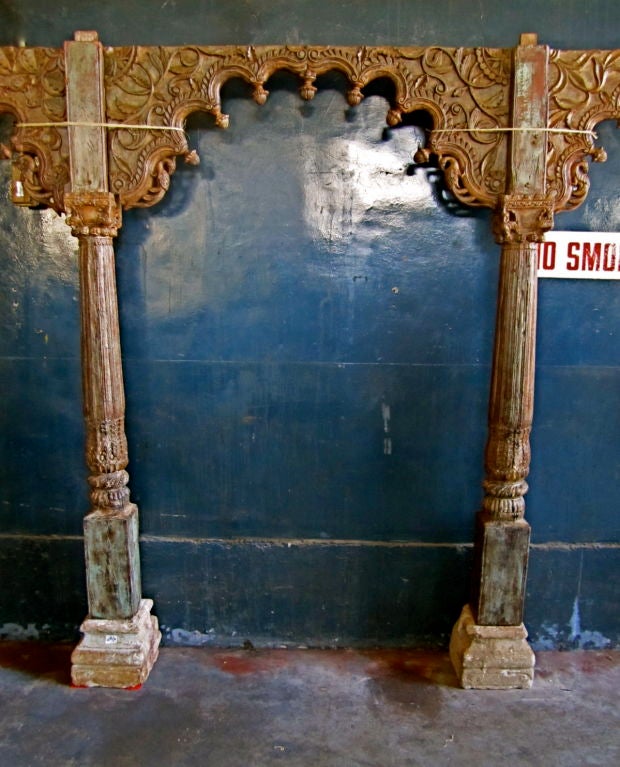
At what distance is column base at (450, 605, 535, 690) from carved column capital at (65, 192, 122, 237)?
7.72 feet

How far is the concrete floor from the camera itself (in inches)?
95.7

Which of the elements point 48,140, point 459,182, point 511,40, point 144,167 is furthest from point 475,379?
Result: point 48,140

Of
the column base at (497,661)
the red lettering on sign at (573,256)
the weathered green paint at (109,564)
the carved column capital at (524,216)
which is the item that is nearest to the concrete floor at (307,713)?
the column base at (497,661)

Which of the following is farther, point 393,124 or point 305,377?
point 305,377

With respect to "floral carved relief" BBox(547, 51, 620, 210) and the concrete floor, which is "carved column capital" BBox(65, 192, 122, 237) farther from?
the concrete floor

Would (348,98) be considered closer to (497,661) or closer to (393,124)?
(393,124)

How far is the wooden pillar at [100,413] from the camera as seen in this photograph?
263 cm

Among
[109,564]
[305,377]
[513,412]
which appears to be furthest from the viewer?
[305,377]

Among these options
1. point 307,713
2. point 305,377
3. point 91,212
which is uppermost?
point 91,212

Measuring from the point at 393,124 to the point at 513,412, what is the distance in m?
1.31

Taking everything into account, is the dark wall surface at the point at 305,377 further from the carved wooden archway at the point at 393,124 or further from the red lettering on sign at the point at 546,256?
the carved wooden archway at the point at 393,124

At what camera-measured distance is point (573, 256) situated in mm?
2922

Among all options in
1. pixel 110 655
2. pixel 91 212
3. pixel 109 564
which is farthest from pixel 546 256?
pixel 110 655

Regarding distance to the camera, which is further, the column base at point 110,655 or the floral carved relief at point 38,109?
the column base at point 110,655
